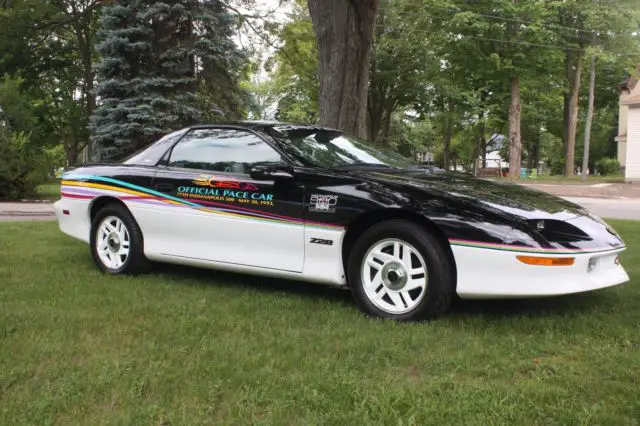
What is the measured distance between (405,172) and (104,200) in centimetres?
285

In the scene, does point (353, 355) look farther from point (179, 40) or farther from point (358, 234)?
point (179, 40)

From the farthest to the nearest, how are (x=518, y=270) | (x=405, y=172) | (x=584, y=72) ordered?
(x=584, y=72), (x=405, y=172), (x=518, y=270)

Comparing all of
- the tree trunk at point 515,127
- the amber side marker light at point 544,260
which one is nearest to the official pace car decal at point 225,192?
the amber side marker light at point 544,260

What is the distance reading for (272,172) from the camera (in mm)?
4398

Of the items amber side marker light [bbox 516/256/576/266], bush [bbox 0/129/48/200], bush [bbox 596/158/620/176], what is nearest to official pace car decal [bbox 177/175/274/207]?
amber side marker light [bbox 516/256/576/266]

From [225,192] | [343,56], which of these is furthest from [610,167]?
[225,192]

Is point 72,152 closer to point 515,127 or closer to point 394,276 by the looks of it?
point 515,127

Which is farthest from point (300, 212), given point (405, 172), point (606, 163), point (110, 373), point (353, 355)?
point (606, 163)

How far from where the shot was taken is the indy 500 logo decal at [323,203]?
164 inches

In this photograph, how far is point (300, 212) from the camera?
14.1ft

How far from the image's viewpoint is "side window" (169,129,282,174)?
4.71 metres

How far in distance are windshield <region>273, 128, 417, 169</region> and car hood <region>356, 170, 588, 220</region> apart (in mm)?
284

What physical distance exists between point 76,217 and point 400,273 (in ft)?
11.3

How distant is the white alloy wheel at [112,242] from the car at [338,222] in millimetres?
13
